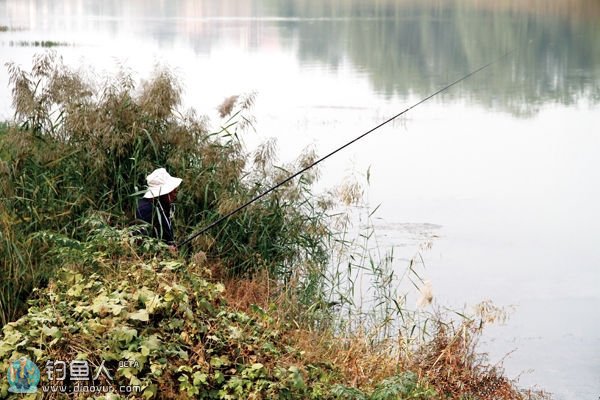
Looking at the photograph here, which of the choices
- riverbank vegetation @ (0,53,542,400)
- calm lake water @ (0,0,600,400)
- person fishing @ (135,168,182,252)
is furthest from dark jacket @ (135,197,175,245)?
calm lake water @ (0,0,600,400)

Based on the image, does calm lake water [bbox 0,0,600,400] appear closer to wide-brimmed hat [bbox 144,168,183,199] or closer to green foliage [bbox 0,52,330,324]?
green foliage [bbox 0,52,330,324]

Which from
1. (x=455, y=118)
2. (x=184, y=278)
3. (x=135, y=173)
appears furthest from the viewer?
(x=455, y=118)

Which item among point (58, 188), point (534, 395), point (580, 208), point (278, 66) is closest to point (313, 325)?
point (534, 395)

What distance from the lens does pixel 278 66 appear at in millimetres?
18922

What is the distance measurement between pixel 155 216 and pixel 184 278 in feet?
4.39

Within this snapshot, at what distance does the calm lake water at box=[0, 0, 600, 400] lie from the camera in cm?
738

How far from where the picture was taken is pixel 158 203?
217 inches

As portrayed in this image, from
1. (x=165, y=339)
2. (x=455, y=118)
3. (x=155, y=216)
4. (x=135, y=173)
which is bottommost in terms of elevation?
(x=455, y=118)

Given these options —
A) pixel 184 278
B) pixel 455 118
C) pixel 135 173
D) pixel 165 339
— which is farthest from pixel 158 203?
pixel 455 118

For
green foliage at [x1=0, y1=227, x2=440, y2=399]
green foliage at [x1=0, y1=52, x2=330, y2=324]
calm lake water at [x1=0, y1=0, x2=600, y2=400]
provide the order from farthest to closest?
calm lake water at [x1=0, y1=0, x2=600, y2=400]
green foliage at [x1=0, y1=52, x2=330, y2=324]
green foliage at [x1=0, y1=227, x2=440, y2=399]

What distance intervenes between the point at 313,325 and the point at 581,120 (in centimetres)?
929

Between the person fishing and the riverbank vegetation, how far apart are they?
0.18m

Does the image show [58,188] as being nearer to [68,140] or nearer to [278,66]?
[68,140]

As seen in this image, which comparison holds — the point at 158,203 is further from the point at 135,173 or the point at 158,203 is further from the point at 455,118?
the point at 455,118
